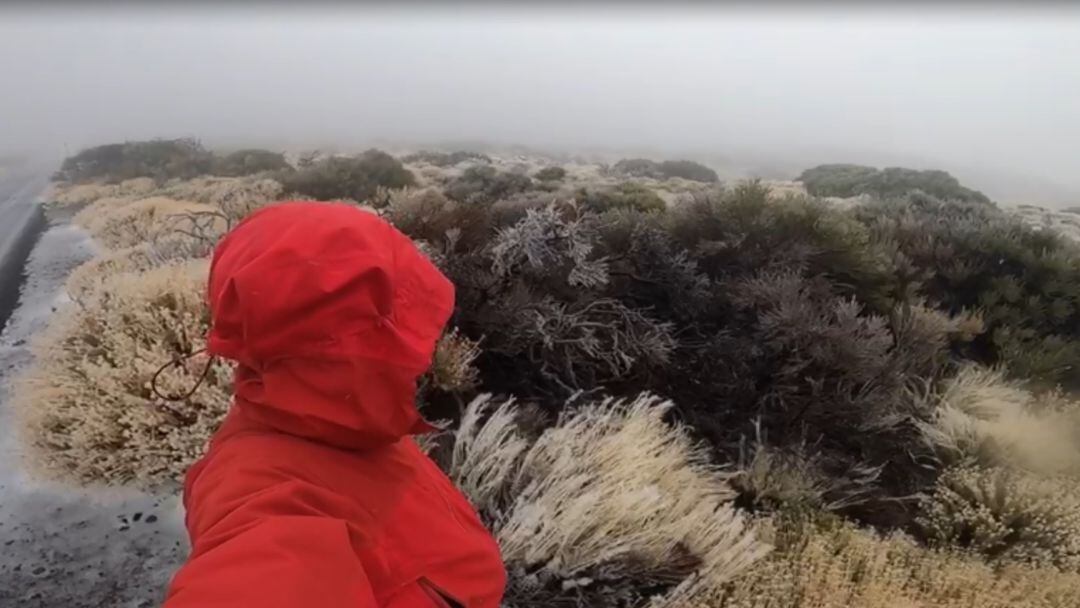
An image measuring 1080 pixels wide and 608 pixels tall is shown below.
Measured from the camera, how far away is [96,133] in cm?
358

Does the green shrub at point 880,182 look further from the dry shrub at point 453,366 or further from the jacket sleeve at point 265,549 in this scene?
the jacket sleeve at point 265,549

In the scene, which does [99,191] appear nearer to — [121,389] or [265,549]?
[121,389]

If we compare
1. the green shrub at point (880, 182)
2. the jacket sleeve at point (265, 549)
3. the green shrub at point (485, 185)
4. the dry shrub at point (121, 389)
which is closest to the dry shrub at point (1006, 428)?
the green shrub at point (880, 182)

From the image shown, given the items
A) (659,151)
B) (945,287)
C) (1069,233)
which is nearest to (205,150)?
(659,151)

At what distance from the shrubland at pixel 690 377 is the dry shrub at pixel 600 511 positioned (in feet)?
0.04

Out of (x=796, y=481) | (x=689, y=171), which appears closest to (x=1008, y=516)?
(x=796, y=481)

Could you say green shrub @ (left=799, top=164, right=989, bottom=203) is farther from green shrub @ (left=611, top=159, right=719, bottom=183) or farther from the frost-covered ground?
the frost-covered ground

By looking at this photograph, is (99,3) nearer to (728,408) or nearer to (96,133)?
(96,133)

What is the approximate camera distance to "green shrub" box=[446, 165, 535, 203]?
538 centimetres

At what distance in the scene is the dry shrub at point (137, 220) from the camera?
420cm

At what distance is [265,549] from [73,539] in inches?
87.4

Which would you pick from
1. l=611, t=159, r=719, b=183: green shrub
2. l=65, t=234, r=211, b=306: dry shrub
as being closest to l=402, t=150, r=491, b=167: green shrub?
l=611, t=159, r=719, b=183: green shrub

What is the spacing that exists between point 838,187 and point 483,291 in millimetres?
2549

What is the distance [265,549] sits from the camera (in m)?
1.41
